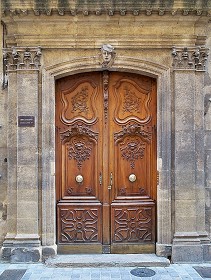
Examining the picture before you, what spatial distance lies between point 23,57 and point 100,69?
1301mm

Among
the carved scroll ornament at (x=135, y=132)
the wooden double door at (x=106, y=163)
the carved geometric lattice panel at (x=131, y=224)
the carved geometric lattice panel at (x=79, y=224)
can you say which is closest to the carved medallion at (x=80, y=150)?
the wooden double door at (x=106, y=163)

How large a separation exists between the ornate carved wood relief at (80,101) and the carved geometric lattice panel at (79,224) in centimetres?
158

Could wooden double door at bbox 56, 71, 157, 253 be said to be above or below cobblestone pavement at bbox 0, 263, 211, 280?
above

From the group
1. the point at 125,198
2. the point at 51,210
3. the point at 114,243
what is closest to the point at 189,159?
the point at 125,198

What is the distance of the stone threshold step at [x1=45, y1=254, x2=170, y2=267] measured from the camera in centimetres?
598

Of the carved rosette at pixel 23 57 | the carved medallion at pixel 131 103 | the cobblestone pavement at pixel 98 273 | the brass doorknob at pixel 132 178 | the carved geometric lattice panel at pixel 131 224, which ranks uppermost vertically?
the carved rosette at pixel 23 57

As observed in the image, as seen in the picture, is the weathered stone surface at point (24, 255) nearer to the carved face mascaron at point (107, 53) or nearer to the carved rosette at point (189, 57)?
the carved face mascaron at point (107, 53)

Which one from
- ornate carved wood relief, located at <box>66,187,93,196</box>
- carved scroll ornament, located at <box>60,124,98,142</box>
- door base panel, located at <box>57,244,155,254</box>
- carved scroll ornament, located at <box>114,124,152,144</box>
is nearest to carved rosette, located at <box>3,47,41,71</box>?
carved scroll ornament, located at <box>60,124,98,142</box>

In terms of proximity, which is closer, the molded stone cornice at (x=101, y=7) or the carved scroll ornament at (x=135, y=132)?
the molded stone cornice at (x=101, y=7)

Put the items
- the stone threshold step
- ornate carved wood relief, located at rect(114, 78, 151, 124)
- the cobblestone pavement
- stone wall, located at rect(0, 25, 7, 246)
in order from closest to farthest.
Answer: the cobblestone pavement, the stone threshold step, stone wall, located at rect(0, 25, 7, 246), ornate carved wood relief, located at rect(114, 78, 151, 124)

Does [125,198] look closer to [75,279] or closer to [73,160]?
[73,160]

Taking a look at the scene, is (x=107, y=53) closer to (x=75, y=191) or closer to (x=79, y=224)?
(x=75, y=191)

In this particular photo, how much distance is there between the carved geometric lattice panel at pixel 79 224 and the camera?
6480 mm

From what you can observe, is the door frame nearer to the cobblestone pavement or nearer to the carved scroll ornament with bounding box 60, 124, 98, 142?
the carved scroll ornament with bounding box 60, 124, 98, 142
